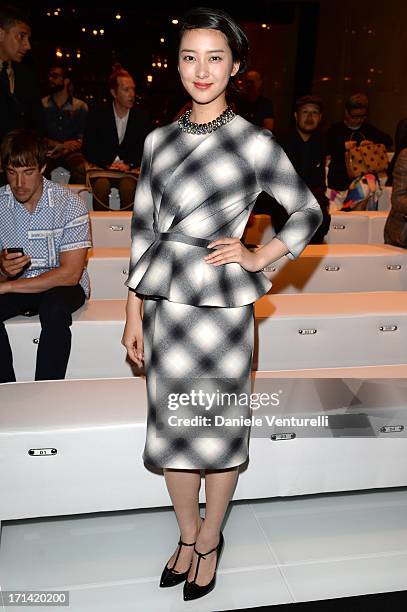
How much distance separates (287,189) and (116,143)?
12.7ft

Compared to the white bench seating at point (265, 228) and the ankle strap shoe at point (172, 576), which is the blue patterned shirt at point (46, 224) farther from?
the white bench seating at point (265, 228)

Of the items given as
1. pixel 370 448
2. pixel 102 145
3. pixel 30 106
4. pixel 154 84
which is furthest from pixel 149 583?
pixel 154 84

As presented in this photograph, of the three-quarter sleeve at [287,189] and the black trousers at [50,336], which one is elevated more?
the three-quarter sleeve at [287,189]

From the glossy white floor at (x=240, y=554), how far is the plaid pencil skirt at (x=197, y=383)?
0.45 m

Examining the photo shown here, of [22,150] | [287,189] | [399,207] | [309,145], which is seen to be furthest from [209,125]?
[309,145]

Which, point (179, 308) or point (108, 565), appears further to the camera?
point (108, 565)

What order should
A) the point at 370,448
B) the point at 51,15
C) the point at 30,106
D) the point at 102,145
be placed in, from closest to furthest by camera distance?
1. the point at 370,448
2. the point at 30,106
3. the point at 102,145
4. the point at 51,15

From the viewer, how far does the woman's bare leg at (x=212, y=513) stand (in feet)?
6.20

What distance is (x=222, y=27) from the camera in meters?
1.59

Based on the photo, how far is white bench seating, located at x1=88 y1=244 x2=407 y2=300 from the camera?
3.79m

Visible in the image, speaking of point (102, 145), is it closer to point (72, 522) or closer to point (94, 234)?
point (94, 234)

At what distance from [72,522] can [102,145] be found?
364 centimetres

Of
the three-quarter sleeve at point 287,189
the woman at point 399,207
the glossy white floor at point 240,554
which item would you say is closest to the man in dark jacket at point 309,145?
the woman at point 399,207

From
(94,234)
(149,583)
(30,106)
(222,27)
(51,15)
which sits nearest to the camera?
(222,27)
